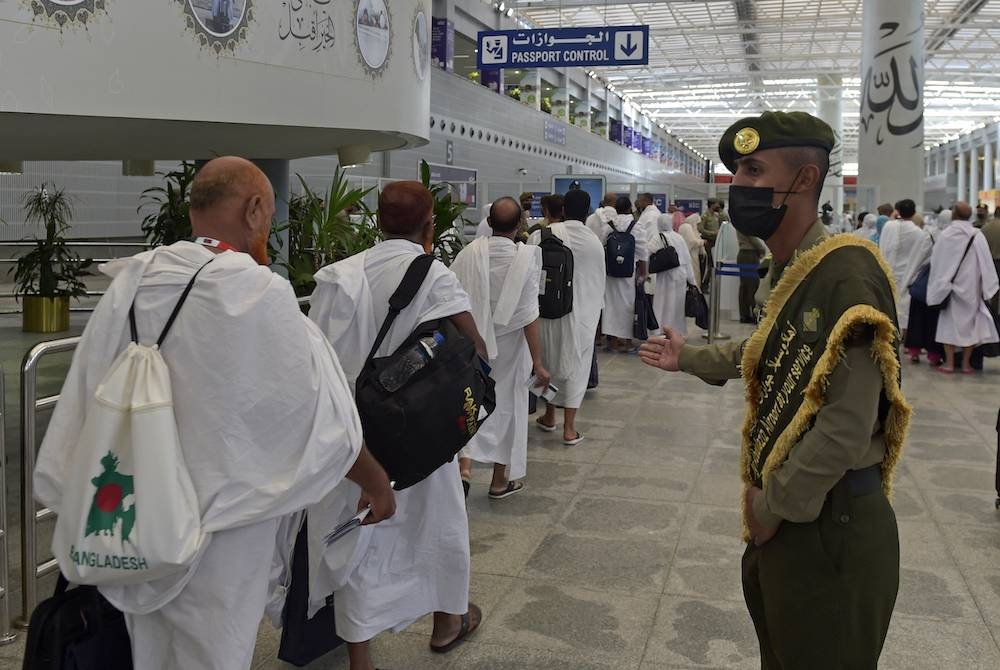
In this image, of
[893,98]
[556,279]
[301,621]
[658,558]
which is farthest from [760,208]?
[893,98]

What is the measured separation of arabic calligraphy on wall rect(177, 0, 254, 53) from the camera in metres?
5.25

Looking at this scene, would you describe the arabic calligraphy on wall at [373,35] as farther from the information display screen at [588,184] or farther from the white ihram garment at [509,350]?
the information display screen at [588,184]

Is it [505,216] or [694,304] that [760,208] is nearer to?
[505,216]

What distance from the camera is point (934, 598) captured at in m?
4.13

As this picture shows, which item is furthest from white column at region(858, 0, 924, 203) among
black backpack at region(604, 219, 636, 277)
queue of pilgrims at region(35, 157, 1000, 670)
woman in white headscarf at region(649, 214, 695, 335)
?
queue of pilgrims at region(35, 157, 1000, 670)

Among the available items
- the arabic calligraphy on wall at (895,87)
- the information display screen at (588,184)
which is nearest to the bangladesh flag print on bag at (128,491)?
the information display screen at (588,184)

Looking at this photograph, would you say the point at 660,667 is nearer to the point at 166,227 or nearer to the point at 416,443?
the point at 416,443

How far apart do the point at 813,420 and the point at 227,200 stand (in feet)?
4.66

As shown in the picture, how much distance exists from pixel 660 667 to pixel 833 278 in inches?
76.2

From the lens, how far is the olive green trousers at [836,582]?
6.84ft

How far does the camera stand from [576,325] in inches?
278

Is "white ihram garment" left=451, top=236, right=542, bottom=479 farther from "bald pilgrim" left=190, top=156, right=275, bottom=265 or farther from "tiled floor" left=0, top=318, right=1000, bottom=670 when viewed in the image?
"bald pilgrim" left=190, top=156, right=275, bottom=265

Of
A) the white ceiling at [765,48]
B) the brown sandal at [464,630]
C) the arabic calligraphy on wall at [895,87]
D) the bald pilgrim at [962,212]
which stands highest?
the white ceiling at [765,48]

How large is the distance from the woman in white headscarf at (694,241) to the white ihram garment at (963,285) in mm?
3766
